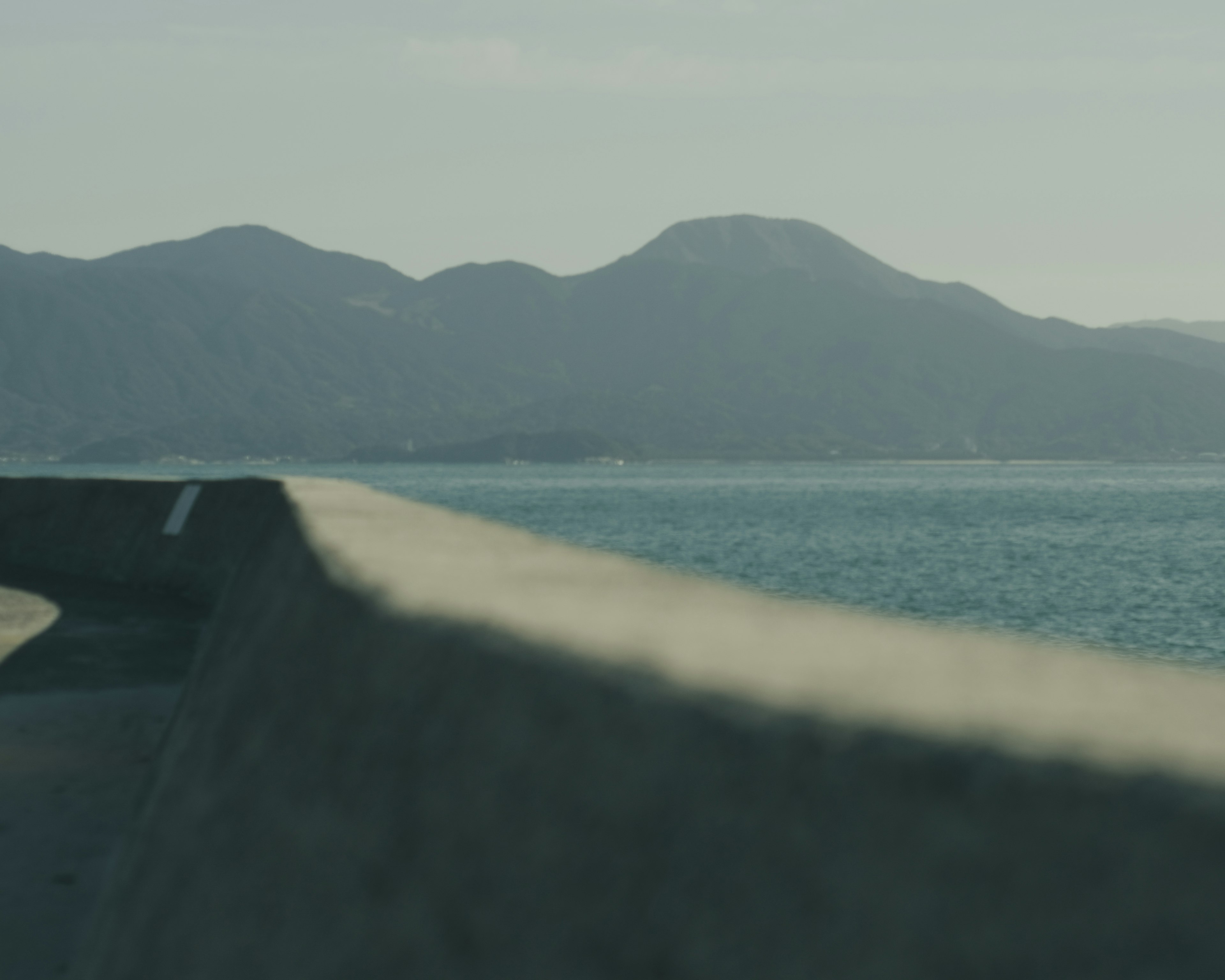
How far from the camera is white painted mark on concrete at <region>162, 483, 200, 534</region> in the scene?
12945 mm

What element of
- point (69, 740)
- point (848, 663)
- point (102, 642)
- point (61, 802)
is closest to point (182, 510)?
point (102, 642)

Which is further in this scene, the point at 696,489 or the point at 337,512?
the point at 696,489

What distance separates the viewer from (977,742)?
3.24ft

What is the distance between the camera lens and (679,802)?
1.25 meters

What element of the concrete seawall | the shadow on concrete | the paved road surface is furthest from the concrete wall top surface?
the shadow on concrete

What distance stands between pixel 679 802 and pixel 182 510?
503 inches

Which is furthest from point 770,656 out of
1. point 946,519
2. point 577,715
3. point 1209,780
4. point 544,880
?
point 946,519

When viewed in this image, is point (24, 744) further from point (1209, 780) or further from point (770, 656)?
point (1209, 780)

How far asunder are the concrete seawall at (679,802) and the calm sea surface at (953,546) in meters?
4.94

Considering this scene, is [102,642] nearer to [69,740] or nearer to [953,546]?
[69,740]

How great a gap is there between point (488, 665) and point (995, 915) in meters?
0.89

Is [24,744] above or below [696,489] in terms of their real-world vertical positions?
above

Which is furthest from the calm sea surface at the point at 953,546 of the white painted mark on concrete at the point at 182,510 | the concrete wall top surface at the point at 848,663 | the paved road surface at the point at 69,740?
the concrete wall top surface at the point at 848,663

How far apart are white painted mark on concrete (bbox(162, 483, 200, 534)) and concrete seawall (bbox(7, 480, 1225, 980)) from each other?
1078cm
